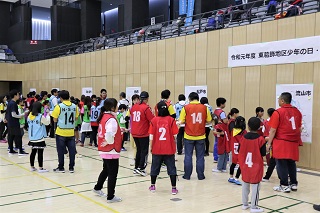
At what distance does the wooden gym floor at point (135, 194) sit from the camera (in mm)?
4418

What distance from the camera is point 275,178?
6.25 meters

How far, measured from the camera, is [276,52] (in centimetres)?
754

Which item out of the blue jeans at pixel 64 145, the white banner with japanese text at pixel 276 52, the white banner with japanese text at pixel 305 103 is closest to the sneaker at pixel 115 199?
the blue jeans at pixel 64 145

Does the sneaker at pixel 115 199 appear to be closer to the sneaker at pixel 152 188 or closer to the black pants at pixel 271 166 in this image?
the sneaker at pixel 152 188

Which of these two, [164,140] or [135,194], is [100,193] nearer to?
[135,194]

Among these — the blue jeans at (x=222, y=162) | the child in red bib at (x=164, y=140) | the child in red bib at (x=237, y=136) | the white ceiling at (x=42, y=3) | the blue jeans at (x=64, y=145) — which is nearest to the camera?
the child in red bib at (x=164, y=140)

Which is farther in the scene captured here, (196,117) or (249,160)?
(196,117)

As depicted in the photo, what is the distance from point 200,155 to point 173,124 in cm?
119

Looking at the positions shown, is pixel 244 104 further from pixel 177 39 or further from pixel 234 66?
pixel 177 39

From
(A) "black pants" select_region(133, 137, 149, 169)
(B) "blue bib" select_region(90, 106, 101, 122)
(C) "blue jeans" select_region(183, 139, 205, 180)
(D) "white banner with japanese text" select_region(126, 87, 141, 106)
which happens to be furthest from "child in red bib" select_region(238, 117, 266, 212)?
(D) "white banner with japanese text" select_region(126, 87, 141, 106)

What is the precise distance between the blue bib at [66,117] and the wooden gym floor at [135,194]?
96cm

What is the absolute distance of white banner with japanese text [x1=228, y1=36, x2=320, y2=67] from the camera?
6.88 metres

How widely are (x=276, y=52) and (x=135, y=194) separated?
473 cm

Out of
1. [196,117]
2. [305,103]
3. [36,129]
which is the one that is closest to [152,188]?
[196,117]
